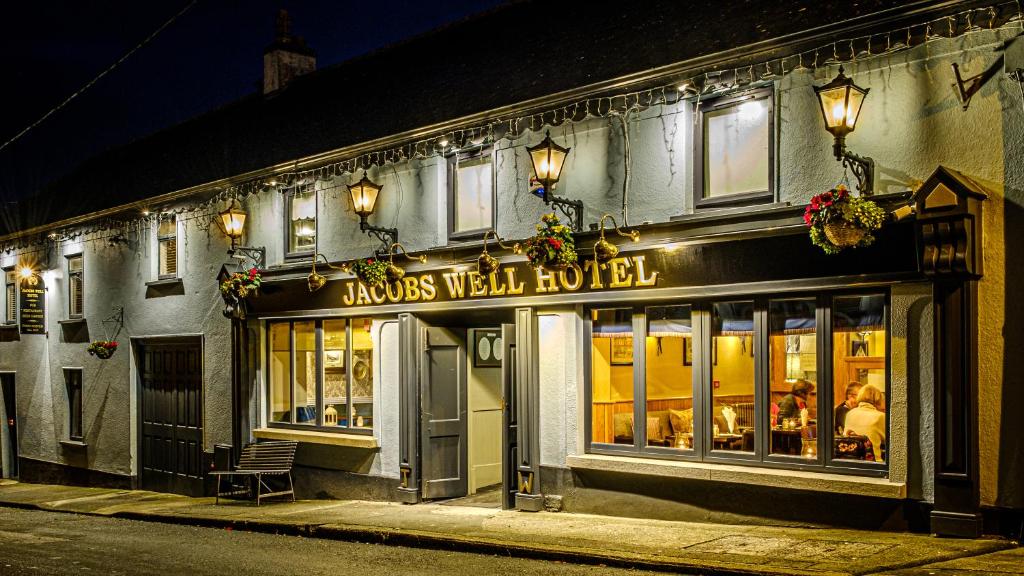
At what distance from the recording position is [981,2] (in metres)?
8.34

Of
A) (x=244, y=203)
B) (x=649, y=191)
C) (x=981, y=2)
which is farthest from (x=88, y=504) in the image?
(x=981, y=2)

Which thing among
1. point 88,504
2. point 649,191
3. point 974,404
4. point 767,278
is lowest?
point 88,504

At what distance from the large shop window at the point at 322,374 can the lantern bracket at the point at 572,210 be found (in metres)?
4.20

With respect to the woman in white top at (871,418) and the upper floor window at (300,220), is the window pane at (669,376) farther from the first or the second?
the upper floor window at (300,220)

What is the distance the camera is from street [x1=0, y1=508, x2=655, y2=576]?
905 cm

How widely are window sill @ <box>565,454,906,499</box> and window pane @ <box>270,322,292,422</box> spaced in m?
6.23

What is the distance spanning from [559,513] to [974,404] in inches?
204

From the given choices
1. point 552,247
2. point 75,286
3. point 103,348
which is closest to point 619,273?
point 552,247

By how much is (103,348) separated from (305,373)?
6086 millimetres

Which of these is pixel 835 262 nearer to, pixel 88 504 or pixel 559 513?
pixel 559 513

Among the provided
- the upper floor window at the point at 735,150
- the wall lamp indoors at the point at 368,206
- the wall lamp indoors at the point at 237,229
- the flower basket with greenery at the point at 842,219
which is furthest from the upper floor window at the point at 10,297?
the flower basket with greenery at the point at 842,219

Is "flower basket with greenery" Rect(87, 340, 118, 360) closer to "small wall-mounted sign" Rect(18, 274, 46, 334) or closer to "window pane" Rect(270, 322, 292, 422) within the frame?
"small wall-mounted sign" Rect(18, 274, 46, 334)

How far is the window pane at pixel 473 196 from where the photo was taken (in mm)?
12844

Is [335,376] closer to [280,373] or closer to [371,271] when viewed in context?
[280,373]
